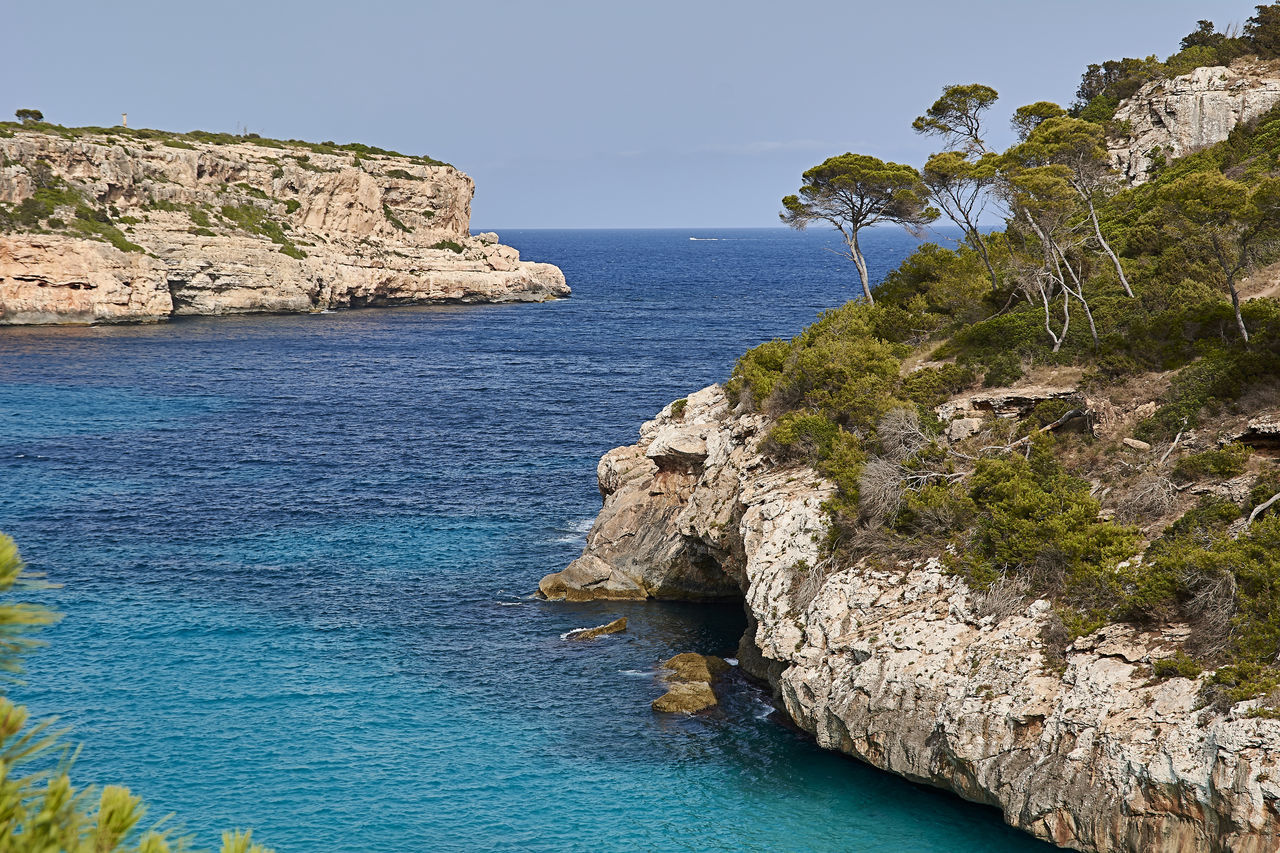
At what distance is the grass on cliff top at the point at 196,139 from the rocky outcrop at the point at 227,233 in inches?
33.1

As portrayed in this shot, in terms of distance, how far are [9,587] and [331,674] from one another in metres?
27.4

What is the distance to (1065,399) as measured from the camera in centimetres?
3228

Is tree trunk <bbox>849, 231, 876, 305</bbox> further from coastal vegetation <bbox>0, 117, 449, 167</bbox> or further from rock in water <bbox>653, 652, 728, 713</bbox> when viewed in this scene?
coastal vegetation <bbox>0, 117, 449, 167</bbox>

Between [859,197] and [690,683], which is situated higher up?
[859,197]

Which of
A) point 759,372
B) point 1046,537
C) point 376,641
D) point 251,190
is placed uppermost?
point 251,190

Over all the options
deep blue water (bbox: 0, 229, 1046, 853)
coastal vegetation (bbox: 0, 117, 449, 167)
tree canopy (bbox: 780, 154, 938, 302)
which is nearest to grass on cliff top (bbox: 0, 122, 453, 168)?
coastal vegetation (bbox: 0, 117, 449, 167)

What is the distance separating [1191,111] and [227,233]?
329ft

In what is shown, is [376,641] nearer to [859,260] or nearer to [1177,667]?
[1177,667]

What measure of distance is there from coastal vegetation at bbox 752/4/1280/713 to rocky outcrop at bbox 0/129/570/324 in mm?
85870

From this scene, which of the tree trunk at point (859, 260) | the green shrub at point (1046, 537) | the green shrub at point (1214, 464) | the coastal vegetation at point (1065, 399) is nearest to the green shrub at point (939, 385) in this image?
the coastal vegetation at point (1065, 399)

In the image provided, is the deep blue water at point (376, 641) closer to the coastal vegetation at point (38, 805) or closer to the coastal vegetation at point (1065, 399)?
the coastal vegetation at point (1065, 399)

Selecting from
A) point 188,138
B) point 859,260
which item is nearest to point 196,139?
point 188,138

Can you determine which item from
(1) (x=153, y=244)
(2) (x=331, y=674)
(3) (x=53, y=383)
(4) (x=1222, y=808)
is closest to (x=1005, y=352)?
(4) (x=1222, y=808)

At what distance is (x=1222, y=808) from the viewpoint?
19.4m
